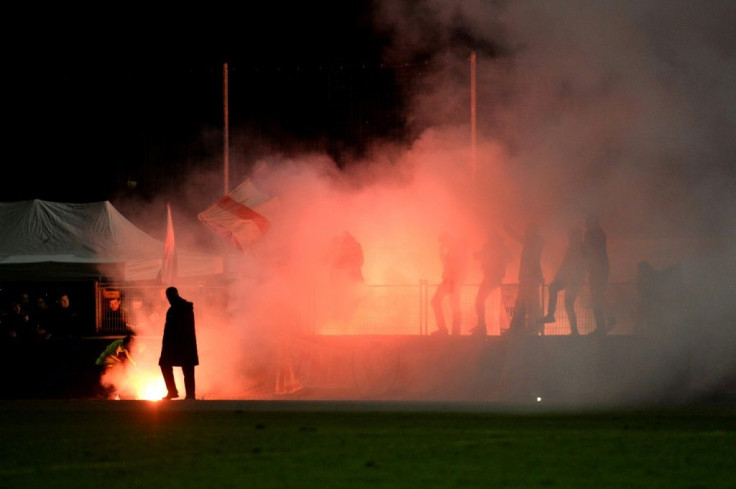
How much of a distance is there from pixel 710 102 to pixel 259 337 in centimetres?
745

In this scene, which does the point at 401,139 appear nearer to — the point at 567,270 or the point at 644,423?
the point at 567,270

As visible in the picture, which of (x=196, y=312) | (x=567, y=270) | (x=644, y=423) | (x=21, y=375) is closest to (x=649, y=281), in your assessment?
(x=567, y=270)

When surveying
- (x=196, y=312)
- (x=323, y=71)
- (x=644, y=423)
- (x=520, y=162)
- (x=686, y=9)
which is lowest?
(x=644, y=423)

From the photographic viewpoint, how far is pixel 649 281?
14094 mm

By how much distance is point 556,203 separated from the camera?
1578cm

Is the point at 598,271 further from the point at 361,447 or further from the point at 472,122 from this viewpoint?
the point at 361,447

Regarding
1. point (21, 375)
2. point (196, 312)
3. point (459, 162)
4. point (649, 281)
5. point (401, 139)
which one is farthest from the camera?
point (401, 139)

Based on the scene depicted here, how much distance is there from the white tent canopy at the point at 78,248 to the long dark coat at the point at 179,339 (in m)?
10.2

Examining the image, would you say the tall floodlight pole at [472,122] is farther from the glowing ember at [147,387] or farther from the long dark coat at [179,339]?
the long dark coat at [179,339]

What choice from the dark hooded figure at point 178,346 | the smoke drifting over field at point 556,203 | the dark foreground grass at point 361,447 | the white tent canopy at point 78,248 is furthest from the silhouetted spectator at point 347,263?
the white tent canopy at point 78,248

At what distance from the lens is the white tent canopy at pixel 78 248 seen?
22.8m

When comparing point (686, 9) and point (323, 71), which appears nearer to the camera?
point (686, 9)

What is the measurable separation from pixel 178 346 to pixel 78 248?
39.6 feet

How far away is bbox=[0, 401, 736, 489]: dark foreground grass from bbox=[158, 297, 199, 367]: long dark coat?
2.20 metres
